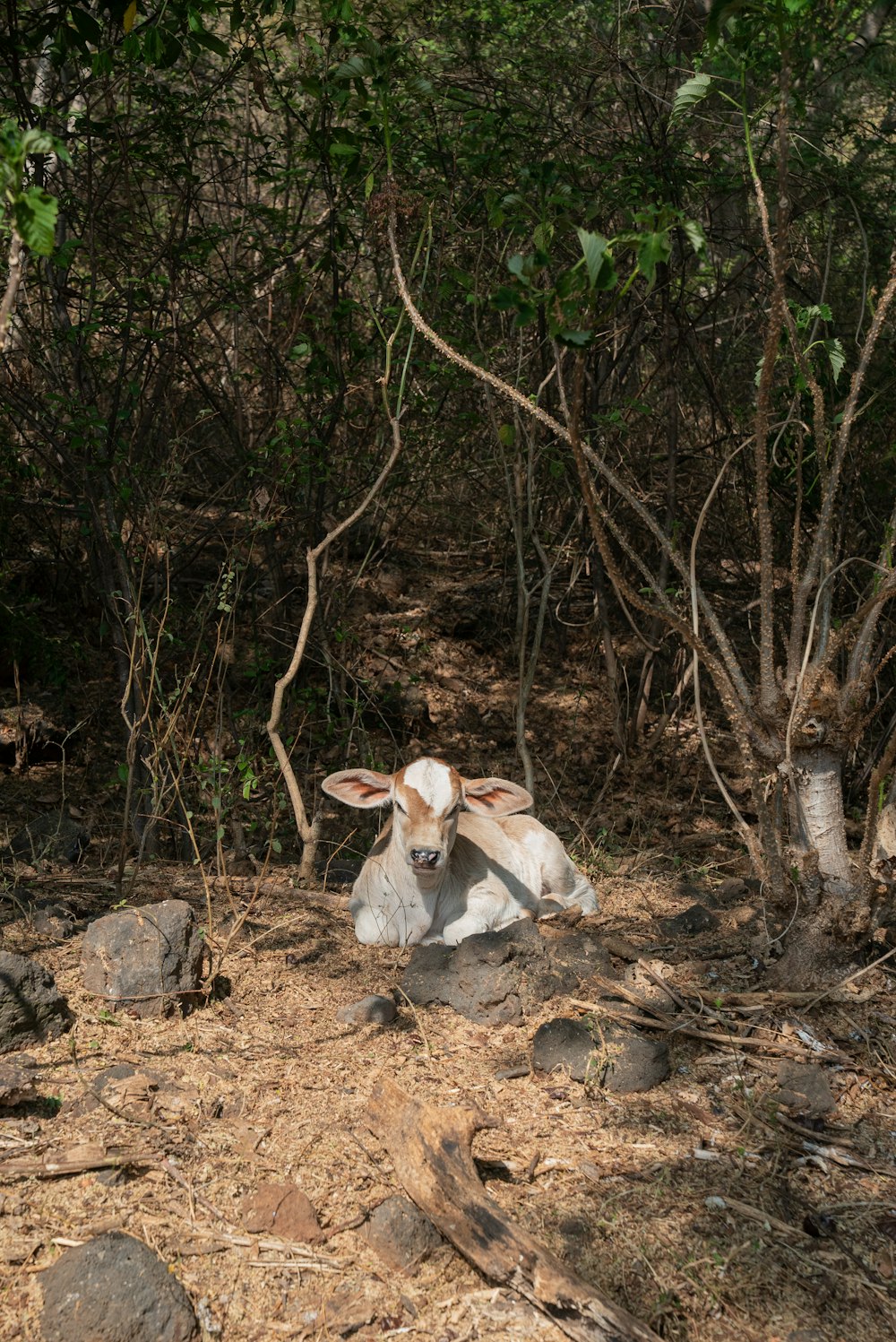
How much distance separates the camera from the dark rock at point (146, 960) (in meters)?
5.11

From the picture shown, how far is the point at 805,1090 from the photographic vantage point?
4.66 meters

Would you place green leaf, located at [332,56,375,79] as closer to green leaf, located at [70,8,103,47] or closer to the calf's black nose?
green leaf, located at [70,8,103,47]

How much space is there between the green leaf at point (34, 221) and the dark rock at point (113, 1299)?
2.73 metres

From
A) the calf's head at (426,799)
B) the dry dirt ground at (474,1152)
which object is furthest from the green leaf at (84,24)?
the dry dirt ground at (474,1152)

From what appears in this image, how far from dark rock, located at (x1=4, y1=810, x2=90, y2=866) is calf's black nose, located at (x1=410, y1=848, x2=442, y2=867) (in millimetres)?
2425

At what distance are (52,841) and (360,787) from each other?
6.54 ft

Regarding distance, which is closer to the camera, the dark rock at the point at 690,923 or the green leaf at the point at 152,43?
the green leaf at the point at 152,43

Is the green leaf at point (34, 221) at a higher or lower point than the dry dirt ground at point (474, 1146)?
higher

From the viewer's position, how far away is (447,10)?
9.10 meters

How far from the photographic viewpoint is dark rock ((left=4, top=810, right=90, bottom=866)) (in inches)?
300

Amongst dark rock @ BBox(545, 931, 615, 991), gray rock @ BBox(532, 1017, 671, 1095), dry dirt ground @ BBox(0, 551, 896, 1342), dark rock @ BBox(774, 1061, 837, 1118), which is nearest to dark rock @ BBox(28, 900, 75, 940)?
dry dirt ground @ BBox(0, 551, 896, 1342)

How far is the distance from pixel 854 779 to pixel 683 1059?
5.08 meters

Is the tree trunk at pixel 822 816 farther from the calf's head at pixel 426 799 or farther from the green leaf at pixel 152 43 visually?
the green leaf at pixel 152 43

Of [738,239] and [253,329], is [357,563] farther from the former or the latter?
[738,239]
